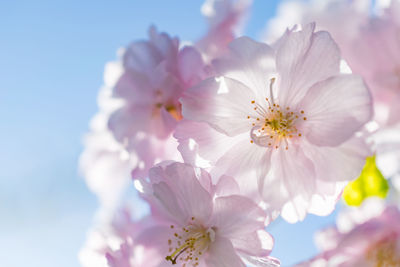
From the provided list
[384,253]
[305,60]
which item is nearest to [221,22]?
[305,60]

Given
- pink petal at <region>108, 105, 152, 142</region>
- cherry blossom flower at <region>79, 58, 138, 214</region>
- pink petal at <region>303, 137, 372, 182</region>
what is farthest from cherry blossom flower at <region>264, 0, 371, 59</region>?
cherry blossom flower at <region>79, 58, 138, 214</region>

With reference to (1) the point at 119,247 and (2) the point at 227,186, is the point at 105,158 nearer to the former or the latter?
(1) the point at 119,247

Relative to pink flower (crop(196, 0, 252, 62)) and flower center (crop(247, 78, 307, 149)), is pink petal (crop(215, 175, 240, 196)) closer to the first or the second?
flower center (crop(247, 78, 307, 149))

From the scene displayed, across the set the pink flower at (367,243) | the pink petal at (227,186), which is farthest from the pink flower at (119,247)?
the pink flower at (367,243)

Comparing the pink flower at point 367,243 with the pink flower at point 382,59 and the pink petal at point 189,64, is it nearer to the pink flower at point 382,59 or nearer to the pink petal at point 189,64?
the pink flower at point 382,59

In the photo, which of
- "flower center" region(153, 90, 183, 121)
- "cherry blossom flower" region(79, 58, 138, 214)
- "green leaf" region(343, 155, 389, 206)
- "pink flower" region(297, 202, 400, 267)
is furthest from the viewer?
"cherry blossom flower" region(79, 58, 138, 214)

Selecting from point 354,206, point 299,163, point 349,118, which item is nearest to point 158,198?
point 299,163

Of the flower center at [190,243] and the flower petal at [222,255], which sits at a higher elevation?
the flower center at [190,243]
